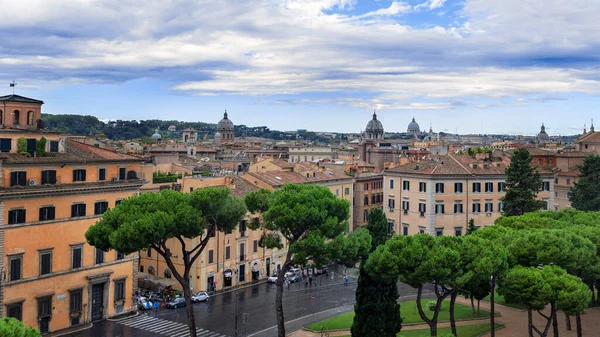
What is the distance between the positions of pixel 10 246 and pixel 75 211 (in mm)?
5501

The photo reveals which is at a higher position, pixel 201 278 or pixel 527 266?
pixel 527 266

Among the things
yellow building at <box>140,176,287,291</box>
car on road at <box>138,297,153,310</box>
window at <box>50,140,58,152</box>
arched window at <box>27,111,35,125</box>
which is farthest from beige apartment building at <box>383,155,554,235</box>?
arched window at <box>27,111,35,125</box>

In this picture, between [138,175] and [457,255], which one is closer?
[457,255]

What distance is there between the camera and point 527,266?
38406 mm

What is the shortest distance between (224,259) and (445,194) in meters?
26.4

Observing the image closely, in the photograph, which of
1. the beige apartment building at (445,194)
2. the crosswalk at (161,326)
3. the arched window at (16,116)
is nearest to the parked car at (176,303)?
the crosswalk at (161,326)

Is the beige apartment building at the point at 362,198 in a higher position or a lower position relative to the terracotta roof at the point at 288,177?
lower

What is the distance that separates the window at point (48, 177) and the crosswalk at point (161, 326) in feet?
38.9

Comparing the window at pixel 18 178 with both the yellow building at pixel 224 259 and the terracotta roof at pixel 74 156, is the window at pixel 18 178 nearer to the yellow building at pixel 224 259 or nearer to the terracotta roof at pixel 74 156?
the terracotta roof at pixel 74 156

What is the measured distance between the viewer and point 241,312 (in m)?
50.6

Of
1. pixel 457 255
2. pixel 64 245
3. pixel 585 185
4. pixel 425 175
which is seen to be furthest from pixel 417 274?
pixel 585 185

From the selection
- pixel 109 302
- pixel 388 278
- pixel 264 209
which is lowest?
pixel 109 302

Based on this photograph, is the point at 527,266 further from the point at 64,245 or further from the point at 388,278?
the point at 64,245

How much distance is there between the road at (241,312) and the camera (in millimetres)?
45156
